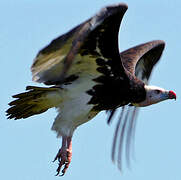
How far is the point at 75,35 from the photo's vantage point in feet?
31.5

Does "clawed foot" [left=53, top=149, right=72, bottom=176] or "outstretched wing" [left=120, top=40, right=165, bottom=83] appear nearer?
"clawed foot" [left=53, top=149, right=72, bottom=176]

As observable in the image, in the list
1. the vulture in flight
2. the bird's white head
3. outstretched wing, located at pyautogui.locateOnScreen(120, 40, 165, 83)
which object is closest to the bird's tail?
the vulture in flight

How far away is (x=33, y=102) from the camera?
12086 millimetres

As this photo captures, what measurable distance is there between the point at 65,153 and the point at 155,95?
1.90m

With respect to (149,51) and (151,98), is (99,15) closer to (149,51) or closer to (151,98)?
(151,98)

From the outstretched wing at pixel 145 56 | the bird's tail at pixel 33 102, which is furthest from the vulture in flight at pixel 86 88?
the outstretched wing at pixel 145 56

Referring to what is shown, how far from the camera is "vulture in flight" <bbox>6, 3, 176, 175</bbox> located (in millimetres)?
10781

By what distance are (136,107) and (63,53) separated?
333 centimetres

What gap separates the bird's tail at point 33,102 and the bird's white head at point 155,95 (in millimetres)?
1503

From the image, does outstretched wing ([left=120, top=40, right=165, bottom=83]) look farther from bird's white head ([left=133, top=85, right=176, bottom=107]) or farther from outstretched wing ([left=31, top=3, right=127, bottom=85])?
outstretched wing ([left=31, top=3, right=127, bottom=85])

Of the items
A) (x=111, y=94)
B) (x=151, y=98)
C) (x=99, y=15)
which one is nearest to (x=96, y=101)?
(x=111, y=94)

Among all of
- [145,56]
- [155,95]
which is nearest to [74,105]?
[155,95]

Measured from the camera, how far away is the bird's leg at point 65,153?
39.1 feet

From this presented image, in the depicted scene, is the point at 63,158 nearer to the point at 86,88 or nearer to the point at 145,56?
the point at 86,88
